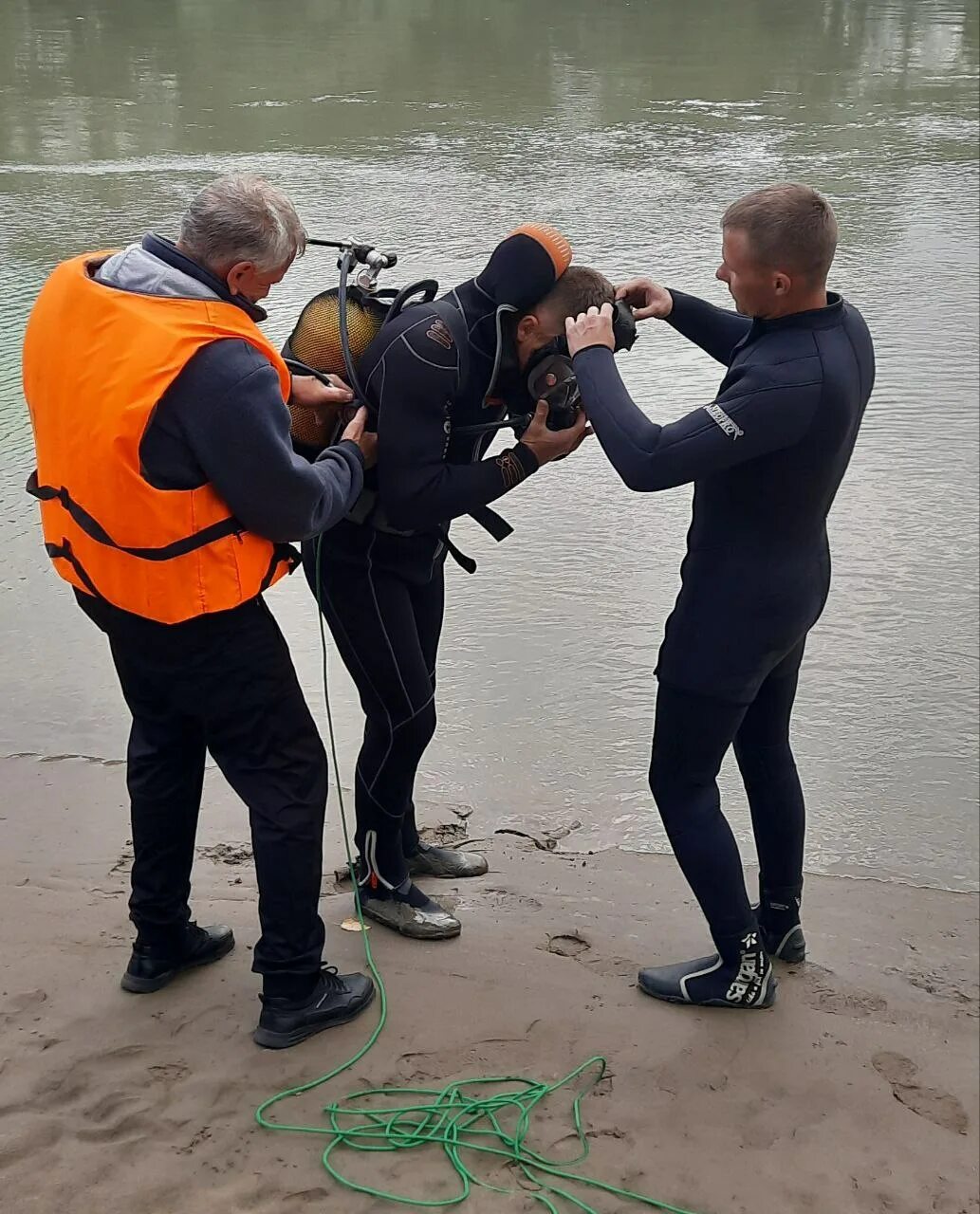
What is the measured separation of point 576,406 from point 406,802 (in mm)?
1136

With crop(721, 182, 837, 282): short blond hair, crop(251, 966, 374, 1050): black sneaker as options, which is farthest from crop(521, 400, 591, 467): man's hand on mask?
crop(251, 966, 374, 1050): black sneaker

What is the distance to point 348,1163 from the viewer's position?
2.64 metres

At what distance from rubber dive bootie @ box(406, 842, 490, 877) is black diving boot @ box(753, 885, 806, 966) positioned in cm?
79

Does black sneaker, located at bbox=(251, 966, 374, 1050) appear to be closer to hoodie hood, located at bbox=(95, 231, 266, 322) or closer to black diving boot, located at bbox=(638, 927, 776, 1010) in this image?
black diving boot, located at bbox=(638, 927, 776, 1010)

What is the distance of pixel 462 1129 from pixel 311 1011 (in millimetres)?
471

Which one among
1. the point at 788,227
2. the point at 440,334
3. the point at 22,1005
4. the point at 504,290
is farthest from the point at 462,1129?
the point at 788,227

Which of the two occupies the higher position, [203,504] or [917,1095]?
[203,504]

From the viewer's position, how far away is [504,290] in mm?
3027

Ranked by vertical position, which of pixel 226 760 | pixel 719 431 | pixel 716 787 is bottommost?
pixel 716 787

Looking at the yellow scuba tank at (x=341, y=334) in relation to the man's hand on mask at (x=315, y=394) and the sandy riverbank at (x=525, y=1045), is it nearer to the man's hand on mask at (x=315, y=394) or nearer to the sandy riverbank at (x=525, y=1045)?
the man's hand on mask at (x=315, y=394)

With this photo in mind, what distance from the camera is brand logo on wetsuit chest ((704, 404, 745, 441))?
2.75 meters

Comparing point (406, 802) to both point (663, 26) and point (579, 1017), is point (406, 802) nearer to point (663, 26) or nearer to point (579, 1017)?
point (579, 1017)

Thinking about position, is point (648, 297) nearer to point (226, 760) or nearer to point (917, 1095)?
Answer: point (226, 760)

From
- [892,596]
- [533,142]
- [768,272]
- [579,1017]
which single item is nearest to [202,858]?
[579,1017]
